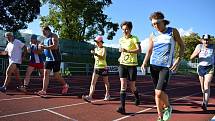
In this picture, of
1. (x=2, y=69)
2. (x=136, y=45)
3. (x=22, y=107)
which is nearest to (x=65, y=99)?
(x=22, y=107)

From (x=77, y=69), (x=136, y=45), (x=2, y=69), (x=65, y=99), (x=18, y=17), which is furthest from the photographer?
(x=18, y=17)

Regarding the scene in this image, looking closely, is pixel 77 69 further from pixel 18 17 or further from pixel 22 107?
pixel 22 107

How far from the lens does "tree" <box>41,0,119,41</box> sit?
51.9 meters

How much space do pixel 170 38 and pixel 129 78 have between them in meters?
2.38

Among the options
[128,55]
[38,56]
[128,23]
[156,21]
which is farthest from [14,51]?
[156,21]

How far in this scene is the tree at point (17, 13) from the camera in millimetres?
45688

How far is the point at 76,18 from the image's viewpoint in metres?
52.8

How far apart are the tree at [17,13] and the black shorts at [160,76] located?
40.3 m

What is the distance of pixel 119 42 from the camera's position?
914 cm

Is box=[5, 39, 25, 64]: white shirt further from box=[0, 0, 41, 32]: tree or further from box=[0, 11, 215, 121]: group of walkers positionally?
box=[0, 0, 41, 32]: tree

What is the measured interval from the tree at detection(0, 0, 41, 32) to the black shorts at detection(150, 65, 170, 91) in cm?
4030

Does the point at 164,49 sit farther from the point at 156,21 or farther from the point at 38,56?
the point at 38,56

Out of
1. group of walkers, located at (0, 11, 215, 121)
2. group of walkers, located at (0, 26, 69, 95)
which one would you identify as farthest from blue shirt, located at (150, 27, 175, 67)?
group of walkers, located at (0, 26, 69, 95)

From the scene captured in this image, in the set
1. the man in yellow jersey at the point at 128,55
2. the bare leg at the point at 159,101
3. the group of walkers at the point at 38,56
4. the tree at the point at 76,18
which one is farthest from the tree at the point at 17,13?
the bare leg at the point at 159,101
